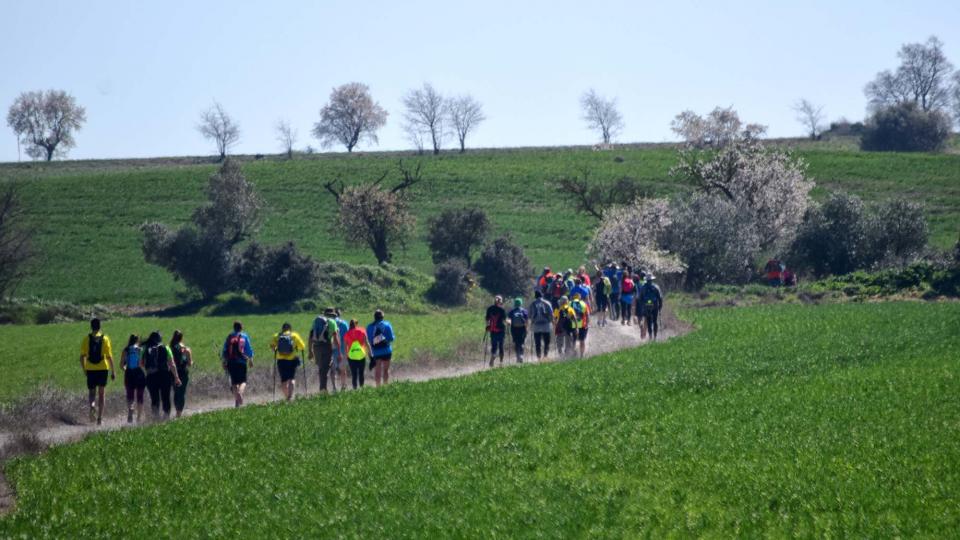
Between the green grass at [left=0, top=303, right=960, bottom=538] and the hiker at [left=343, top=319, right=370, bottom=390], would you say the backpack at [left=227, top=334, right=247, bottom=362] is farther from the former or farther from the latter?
the hiker at [left=343, top=319, right=370, bottom=390]

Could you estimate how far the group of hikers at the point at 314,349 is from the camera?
22562 mm

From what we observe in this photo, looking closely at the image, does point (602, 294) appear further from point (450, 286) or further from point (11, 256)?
point (11, 256)

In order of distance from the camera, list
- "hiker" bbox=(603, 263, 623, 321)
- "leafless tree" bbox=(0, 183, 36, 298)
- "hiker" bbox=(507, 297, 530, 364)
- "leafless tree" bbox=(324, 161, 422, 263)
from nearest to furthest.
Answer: "hiker" bbox=(507, 297, 530, 364), "hiker" bbox=(603, 263, 623, 321), "leafless tree" bbox=(0, 183, 36, 298), "leafless tree" bbox=(324, 161, 422, 263)

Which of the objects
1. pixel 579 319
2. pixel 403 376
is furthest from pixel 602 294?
pixel 403 376

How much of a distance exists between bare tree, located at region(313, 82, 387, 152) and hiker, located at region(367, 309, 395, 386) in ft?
367

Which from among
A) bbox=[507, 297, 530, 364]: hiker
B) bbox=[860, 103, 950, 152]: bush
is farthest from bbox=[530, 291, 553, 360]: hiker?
bbox=[860, 103, 950, 152]: bush

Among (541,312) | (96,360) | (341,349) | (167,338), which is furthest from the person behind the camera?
(167,338)

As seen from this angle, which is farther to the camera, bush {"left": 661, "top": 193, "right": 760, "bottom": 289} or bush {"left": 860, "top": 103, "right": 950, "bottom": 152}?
bush {"left": 860, "top": 103, "right": 950, "bottom": 152}

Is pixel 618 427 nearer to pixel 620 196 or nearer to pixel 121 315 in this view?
pixel 121 315

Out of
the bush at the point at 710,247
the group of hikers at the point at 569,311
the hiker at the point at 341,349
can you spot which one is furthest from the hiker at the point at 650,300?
the bush at the point at 710,247

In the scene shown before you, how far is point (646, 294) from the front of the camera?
32906mm

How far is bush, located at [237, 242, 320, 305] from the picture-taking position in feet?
162

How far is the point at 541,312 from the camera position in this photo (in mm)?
29500

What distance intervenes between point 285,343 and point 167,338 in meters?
15.0
